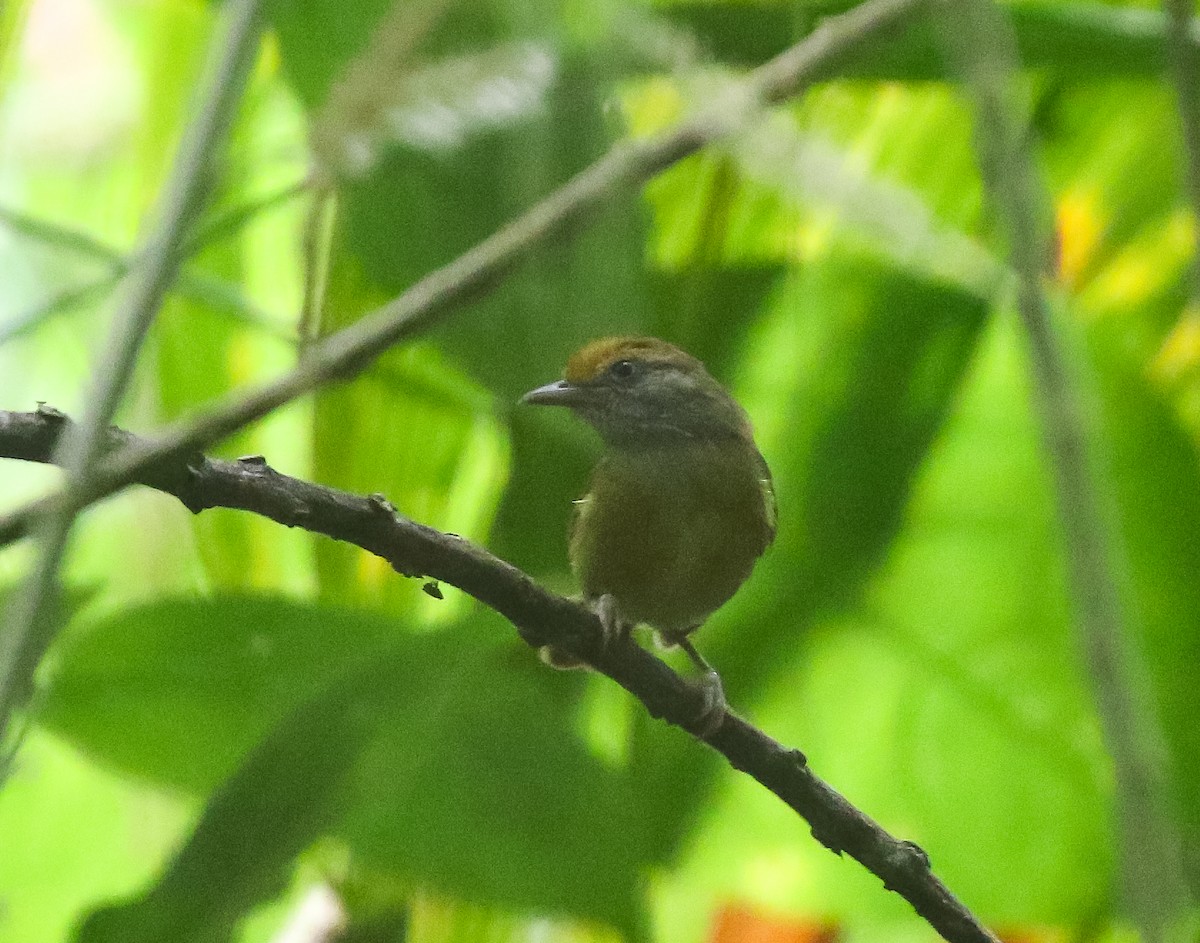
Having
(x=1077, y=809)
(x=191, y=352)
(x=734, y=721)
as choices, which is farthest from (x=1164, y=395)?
(x=191, y=352)

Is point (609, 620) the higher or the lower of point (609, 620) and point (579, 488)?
the lower

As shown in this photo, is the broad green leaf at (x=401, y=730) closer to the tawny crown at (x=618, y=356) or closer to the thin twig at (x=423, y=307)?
the tawny crown at (x=618, y=356)

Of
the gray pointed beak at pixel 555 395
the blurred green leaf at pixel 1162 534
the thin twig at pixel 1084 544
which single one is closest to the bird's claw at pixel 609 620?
the gray pointed beak at pixel 555 395

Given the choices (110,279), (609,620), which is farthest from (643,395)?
(110,279)

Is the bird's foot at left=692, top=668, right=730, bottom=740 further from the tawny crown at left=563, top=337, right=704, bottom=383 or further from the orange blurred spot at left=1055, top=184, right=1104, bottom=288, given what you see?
the orange blurred spot at left=1055, top=184, right=1104, bottom=288

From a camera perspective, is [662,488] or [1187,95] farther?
[662,488]

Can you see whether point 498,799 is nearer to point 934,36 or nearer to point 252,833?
point 252,833

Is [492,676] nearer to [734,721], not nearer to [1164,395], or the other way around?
[734,721]

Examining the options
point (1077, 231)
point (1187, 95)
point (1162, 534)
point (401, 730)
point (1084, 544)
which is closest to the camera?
point (1084, 544)
